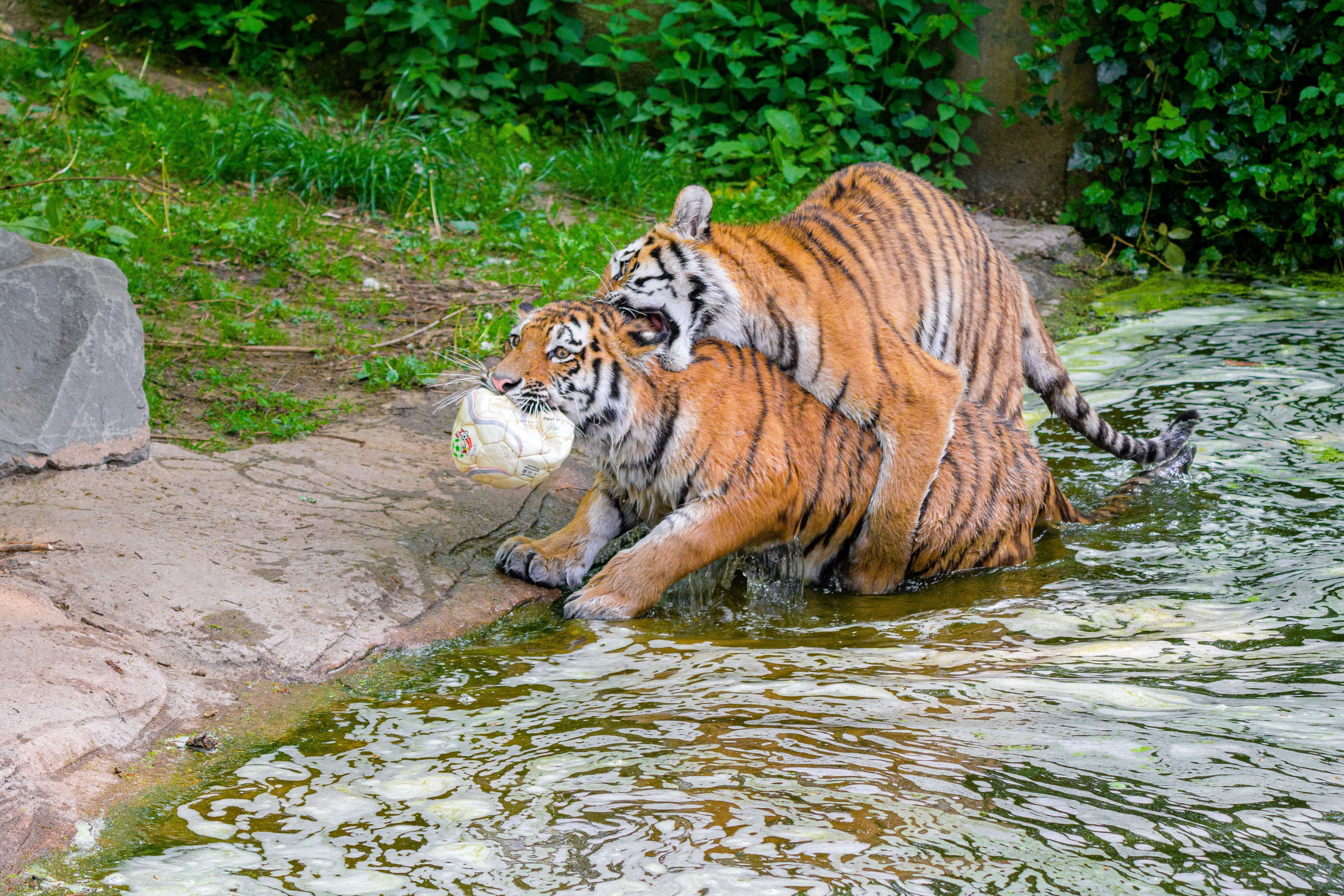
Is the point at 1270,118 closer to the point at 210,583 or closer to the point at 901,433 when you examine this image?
the point at 901,433

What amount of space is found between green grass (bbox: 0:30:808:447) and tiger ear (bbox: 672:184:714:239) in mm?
1376

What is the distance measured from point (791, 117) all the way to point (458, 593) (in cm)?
484

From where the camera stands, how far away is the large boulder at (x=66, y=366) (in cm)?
371

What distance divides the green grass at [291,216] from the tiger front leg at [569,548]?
3.65 feet

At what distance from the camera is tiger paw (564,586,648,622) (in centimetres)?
344

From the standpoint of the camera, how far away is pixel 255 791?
7.84 feet

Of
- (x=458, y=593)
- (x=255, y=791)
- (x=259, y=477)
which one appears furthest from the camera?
(x=259, y=477)

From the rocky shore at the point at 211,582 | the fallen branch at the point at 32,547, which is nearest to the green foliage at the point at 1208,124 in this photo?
the rocky shore at the point at 211,582

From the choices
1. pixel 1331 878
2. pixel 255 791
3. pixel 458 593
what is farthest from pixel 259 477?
pixel 1331 878

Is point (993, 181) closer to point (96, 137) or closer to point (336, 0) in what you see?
point (336, 0)

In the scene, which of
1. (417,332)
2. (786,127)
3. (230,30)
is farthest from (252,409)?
(230,30)

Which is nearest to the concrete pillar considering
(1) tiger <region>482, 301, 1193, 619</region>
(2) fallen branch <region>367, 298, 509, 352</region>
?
(2) fallen branch <region>367, 298, 509, 352</region>

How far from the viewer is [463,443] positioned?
140 inches

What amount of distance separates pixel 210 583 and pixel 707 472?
54.1 inches
